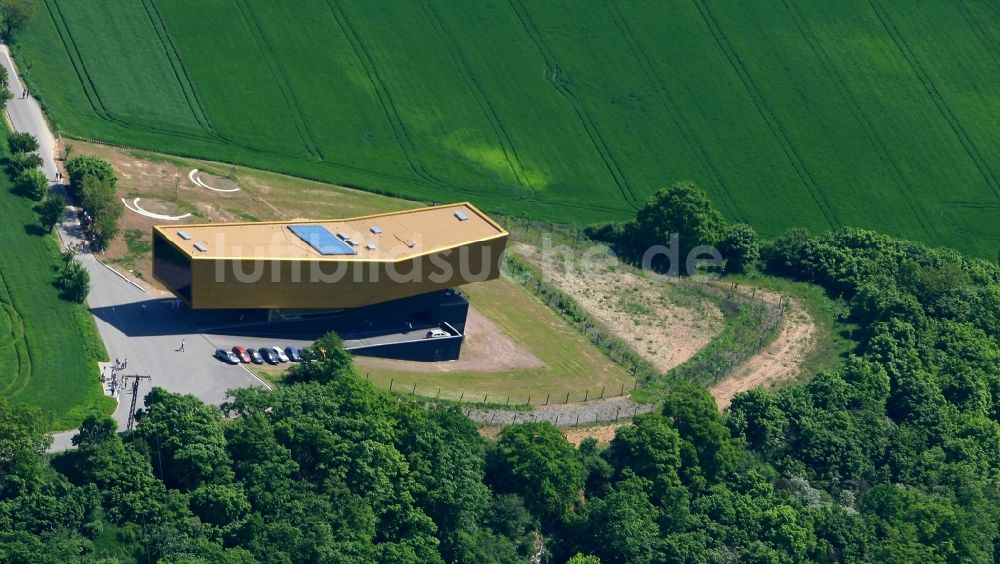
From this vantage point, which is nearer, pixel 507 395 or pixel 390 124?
pixel 507 395

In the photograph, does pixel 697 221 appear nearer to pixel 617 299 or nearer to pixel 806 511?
pixel 617 299

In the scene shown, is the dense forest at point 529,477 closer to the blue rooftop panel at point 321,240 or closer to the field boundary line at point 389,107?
the blue rooftop panel at point 321,240

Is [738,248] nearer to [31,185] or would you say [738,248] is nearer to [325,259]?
[325,259]

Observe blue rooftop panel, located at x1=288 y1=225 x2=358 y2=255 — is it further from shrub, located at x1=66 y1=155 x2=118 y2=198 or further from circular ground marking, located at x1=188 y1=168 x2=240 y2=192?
circular ground marking, located at x1=188 y1=168 x2=240 y2=192

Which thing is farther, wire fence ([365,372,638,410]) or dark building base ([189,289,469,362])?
dark building base ([189,289,469,362])

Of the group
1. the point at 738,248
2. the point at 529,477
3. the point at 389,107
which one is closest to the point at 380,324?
the point at 529,477

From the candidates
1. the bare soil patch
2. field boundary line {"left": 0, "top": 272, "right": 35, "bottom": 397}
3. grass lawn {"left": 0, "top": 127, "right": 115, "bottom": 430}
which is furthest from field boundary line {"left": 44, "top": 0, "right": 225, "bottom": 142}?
the bare soil patch
